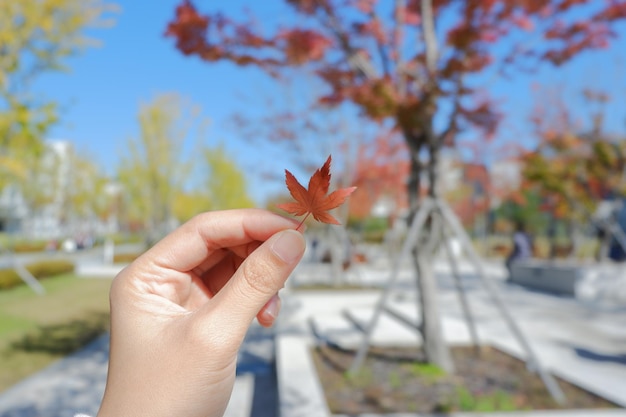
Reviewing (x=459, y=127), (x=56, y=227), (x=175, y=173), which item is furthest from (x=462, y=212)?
(x=56, y=227)

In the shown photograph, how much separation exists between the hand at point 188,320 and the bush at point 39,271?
493 inches

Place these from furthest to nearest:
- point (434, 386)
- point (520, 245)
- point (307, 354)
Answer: point (520, 245) < point (307, 354) < point (434, 386)

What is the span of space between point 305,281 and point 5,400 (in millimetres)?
9589

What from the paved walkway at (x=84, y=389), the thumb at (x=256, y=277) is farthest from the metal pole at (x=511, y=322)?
the thumb at (x=256, y=277)

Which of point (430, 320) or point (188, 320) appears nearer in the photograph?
point (188, 320)

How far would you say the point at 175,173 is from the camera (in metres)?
21.2

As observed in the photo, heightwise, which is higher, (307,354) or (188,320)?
(188,320)

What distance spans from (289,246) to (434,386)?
4227 millimetres

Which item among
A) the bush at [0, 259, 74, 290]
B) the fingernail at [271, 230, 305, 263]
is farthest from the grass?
the fingernail at [271, 230, 305, 263]

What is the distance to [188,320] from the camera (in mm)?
1042

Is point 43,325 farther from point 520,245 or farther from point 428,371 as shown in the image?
point 520,245

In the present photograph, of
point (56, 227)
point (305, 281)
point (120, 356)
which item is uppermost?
point (120, 356)

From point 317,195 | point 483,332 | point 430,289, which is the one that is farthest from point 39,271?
point 317,195

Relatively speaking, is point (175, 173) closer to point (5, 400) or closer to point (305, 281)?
point (305, 281)
